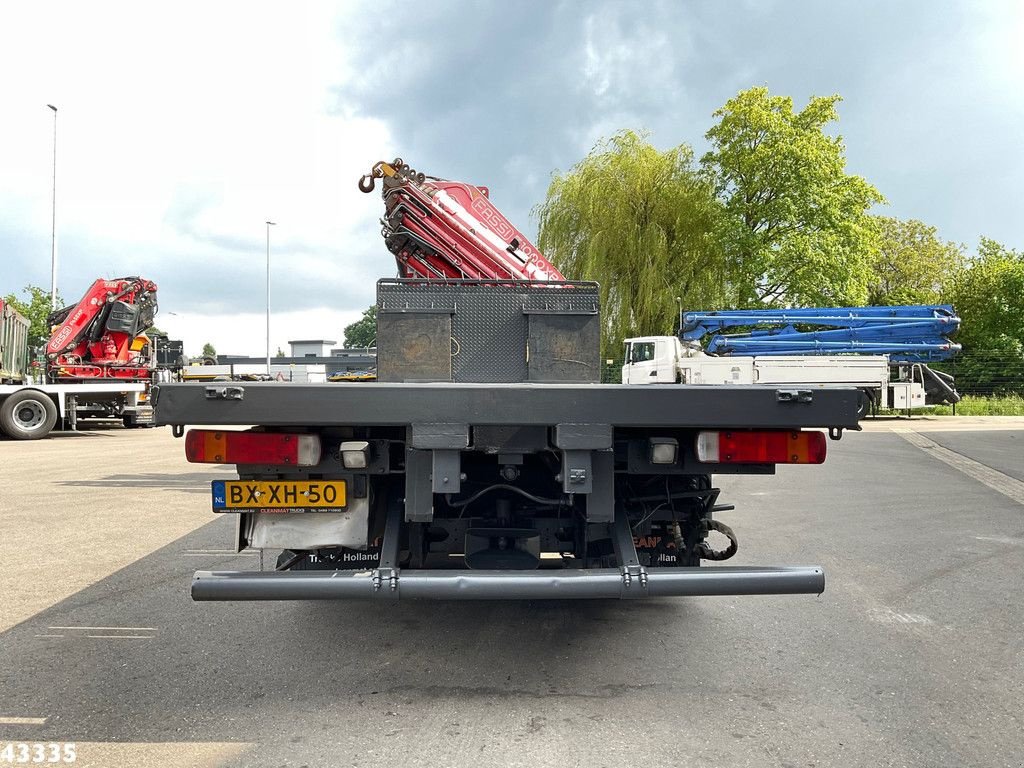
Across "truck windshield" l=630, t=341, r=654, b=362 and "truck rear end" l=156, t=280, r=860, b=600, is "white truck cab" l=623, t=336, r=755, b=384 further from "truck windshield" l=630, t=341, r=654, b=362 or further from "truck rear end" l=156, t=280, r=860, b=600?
"truck rear end" l=156, t=280, r=860, b=600

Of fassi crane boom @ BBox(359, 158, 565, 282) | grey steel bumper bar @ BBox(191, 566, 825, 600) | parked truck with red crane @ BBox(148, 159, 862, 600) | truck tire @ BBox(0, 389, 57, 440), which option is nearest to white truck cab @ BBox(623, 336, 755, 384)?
fassi crane boom @ BBox(359, 158, 565, 282)

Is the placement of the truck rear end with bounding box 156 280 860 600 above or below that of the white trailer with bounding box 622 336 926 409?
below

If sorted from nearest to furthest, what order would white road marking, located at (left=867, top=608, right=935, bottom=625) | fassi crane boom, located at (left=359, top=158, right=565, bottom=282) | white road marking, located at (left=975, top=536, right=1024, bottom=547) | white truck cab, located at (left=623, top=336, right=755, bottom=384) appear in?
white road marking, located at (left=867, top=608, right=935, bottom=625) < white road marking, located at (left=975, top=536, right=1024, bottom=547) < fassi crane boom, located at (left=359, top=158, right=565, bottom=282) < white truck cab, located at (left=623, top=336, right=755, bottom=384)

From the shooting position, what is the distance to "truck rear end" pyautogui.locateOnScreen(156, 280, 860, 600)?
2959 millimetres

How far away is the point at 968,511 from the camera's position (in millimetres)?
7930

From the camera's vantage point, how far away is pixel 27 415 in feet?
53.7

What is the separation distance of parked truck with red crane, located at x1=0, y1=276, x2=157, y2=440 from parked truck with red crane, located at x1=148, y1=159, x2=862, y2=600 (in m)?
15.3

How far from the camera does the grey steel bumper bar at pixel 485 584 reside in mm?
2990

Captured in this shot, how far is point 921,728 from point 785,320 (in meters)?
19.6

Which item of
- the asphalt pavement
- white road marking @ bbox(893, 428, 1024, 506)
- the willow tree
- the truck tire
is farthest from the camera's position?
the willow tree

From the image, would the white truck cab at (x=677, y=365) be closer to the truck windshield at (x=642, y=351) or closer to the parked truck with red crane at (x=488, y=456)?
the truck windshield at (x=642, y=351)

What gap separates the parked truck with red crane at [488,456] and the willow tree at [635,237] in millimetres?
23218

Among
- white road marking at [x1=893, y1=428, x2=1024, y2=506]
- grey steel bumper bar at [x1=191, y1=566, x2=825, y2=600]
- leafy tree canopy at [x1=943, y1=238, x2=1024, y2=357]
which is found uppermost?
leafy tree canopy at [x1=943, y1=238, x2=1024, y2=357]

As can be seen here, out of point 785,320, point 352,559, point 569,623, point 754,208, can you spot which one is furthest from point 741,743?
point 754,208
